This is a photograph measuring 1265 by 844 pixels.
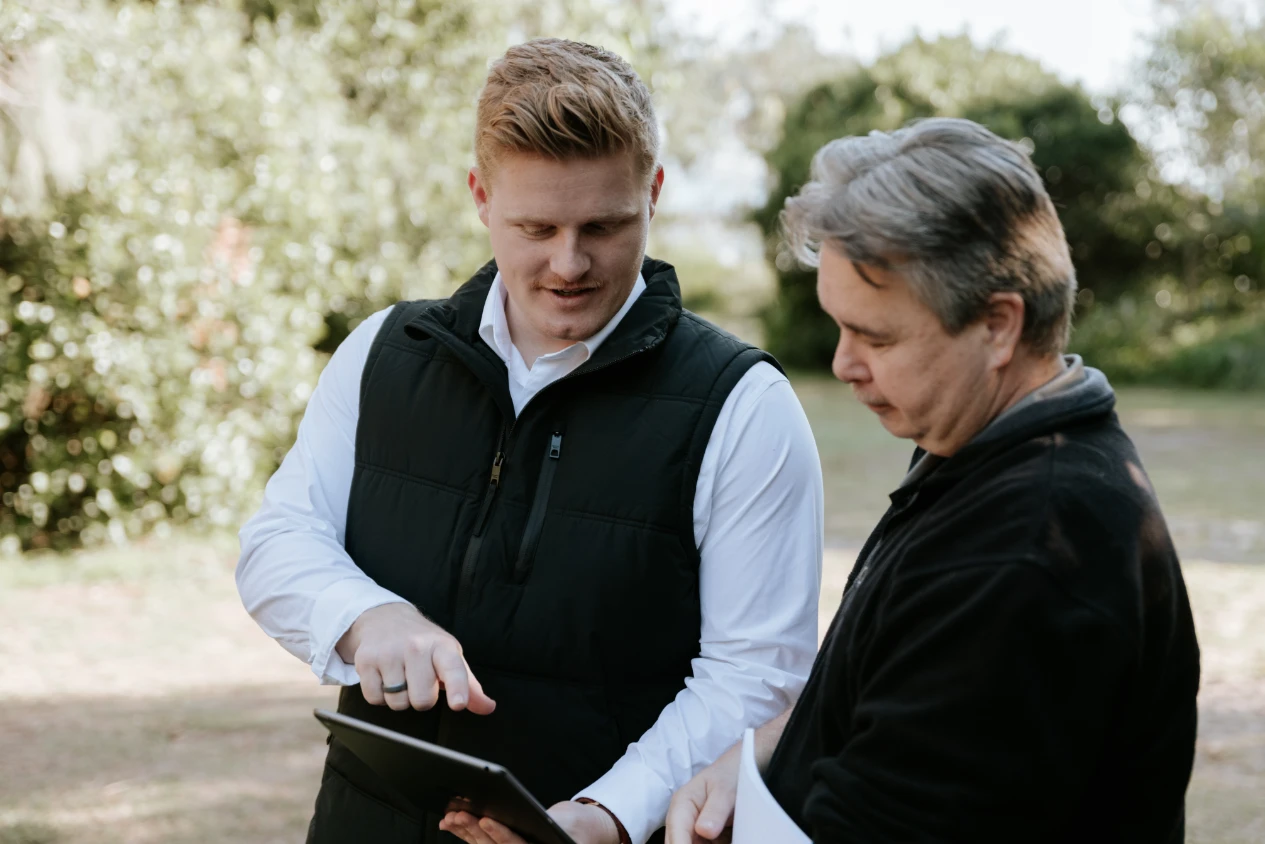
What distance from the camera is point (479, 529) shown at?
2.03 m

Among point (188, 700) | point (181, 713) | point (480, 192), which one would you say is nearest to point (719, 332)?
point (480, 192)

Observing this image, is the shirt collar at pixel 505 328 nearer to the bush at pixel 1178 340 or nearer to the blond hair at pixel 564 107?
the blond hair at pixel 564 107

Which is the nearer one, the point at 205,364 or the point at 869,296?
the point at 869,296

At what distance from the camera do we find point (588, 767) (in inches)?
77.3

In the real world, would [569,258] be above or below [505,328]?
above

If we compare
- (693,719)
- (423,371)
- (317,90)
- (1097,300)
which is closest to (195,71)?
(317,90)

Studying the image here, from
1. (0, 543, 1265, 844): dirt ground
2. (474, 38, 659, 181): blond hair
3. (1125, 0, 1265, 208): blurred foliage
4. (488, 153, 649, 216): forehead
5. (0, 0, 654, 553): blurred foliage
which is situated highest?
(1125, 0, 1265, 208): blurred foliage

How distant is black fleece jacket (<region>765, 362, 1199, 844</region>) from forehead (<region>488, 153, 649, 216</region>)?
814 millimetres

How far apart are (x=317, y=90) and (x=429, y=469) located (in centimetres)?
857

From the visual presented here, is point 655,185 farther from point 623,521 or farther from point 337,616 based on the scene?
point 337,616

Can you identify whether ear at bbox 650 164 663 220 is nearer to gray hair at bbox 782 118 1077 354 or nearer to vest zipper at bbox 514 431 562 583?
vest zipper at bbox 514 431 562 583

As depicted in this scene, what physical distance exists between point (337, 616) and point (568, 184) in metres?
0.76

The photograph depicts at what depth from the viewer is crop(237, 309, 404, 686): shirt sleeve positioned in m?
1.98

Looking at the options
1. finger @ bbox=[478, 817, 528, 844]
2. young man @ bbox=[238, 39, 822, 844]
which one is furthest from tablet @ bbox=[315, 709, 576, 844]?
young man @ bbox=[238, 39, 822, 844]
